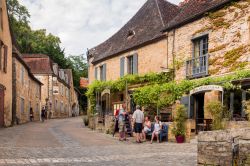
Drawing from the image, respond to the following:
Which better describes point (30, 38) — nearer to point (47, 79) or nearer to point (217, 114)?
point (47, 79)

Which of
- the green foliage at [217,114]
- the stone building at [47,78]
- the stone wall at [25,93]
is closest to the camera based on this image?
the green foliage at [217,114]

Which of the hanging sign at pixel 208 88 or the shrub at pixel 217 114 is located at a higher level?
the hanging sign at pixel 208 88

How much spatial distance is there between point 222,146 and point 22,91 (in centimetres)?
2337

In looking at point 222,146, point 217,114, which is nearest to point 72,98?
point 217,114

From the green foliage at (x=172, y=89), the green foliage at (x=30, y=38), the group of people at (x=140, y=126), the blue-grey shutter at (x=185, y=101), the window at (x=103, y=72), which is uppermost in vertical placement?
the green foliage at (x=30, y=38)

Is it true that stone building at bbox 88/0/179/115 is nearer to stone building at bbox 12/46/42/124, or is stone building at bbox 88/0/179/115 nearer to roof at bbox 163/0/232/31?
roof at bbox 163/0/232/31

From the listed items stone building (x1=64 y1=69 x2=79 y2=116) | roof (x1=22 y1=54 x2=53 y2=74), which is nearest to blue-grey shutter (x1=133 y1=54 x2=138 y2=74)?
roof (x1=22 y1=54 x2=53 y2=74)

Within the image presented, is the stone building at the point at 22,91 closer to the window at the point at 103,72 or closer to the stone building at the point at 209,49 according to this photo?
the window at the point at 103,72

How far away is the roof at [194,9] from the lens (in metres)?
16.8

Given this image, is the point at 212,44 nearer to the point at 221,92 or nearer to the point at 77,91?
the point at 221,92

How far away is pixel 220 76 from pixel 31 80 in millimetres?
22253

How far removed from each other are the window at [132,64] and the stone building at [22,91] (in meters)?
7.63

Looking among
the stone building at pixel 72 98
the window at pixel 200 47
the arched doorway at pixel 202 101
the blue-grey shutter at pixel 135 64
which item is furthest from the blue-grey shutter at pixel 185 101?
the stone building at pixel 72 98

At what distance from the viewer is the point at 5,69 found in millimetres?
22594
